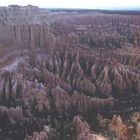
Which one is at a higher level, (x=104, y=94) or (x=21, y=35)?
(x=21, y=35)

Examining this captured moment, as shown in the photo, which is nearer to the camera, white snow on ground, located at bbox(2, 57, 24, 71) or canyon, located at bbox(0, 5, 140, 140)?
canyon, located at bbox(0, 5, 140, 140)

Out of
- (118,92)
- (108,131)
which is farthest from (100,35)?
(108,131)

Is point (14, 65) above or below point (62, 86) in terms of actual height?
above

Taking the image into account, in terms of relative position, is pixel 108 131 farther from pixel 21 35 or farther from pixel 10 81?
pixel 21 35

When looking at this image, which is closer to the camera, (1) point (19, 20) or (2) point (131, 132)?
(2) point (131, 132)

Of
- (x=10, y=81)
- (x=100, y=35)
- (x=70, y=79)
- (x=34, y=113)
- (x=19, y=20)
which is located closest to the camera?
(x=34, y=113)

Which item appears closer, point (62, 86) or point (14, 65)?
point (62, 86)

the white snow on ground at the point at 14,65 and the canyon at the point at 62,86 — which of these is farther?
the white snow on ground at the point at 14,65

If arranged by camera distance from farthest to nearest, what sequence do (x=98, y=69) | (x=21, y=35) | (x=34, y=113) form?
(x=21, y=35) → (x=98, y=69) → (x=34, y=113)
